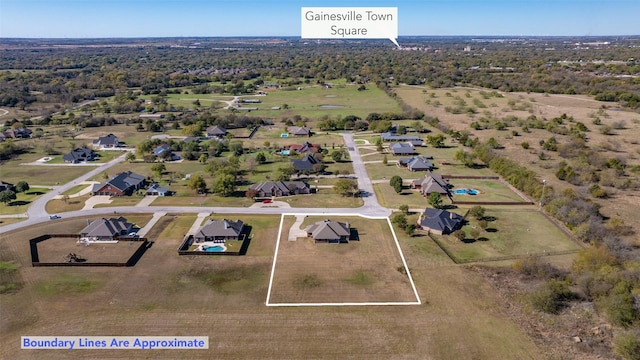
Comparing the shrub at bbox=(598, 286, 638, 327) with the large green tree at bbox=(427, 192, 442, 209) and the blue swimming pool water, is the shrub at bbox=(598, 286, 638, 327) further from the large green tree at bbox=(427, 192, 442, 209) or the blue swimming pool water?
the blue swimming pool water

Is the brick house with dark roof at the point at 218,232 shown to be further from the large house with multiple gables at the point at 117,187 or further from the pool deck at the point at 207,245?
the large house with multiple gables at the point at 117,187

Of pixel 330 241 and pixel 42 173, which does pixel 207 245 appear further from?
pixel 42 173

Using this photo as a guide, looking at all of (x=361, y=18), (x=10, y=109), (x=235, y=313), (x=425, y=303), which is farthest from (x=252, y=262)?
(x=10, y=109)

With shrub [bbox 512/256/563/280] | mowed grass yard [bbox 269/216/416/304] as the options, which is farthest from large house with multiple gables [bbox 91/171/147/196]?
shrub [bbox 512/256/563/280]

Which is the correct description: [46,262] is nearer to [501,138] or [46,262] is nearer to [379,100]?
[501,138]

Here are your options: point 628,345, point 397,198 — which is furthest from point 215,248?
point 628,345

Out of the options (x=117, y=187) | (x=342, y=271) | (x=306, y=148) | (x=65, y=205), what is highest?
(x=306, y=148)
